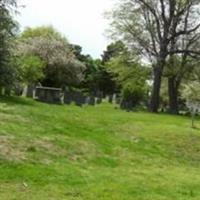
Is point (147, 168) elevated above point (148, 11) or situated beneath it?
situated beneath

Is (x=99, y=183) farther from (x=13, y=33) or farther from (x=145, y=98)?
(x=145, y=98)

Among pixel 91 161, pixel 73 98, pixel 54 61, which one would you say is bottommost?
pixel 91 161

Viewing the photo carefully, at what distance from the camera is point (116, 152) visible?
13.8 meters

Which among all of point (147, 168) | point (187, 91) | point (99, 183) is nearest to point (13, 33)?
point (147, 168)

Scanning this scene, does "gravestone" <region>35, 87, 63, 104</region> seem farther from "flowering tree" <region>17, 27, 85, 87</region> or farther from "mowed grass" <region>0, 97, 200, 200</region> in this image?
"flowering tree" <region>17, 27, 85, 87</region>

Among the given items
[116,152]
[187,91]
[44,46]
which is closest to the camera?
[116,152]

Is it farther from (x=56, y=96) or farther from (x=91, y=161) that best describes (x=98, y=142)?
(x=56, y=96)

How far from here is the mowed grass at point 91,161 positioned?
894cm

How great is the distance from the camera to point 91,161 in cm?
1195

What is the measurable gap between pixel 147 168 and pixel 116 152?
1.42 metres

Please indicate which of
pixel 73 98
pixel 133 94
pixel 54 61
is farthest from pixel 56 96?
pixel 54 61

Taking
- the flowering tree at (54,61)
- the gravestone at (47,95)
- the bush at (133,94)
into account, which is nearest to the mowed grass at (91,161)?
the gravestone at (47,95)

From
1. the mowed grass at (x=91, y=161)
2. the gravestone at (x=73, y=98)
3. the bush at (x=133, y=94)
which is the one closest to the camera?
the mowed grass at (x=91, y=161)

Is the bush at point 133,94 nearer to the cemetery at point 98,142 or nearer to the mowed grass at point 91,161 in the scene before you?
the cemetery at point 98,142
